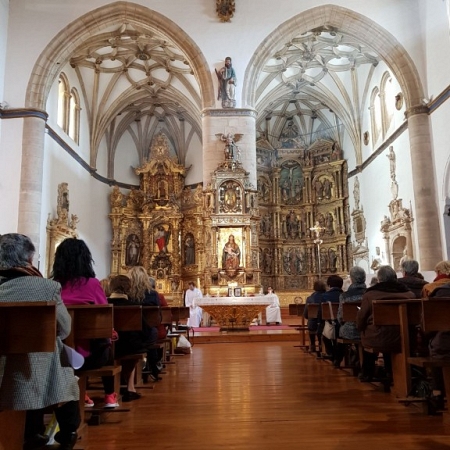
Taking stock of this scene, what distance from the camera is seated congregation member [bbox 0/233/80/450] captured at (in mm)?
2714

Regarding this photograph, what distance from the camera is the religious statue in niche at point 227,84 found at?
15734 millimetres

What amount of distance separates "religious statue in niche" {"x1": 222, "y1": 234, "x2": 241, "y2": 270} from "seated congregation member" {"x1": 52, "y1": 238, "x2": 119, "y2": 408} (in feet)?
36.9

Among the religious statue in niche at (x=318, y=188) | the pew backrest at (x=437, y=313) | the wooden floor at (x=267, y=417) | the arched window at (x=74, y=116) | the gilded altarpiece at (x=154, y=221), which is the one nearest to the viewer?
the wooden floor at (x=267, y=417)

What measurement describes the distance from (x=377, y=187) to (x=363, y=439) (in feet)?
58.4

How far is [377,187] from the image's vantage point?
2014 centimetres

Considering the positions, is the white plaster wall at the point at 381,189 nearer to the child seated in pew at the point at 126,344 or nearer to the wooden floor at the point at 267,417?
the wooden floor at the point at 267,417

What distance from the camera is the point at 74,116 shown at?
2017 centimetres

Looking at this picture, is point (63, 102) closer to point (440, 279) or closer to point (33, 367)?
point (440, 279)

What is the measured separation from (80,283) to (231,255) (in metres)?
11.4

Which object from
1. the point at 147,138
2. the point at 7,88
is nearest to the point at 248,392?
the point at 7,88

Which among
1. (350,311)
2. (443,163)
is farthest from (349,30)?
(350,311)

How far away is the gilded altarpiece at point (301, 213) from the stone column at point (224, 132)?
905 centimetres

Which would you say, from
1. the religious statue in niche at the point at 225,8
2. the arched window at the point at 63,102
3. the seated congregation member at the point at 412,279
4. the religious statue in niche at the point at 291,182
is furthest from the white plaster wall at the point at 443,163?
the arched window at the point at 63,102

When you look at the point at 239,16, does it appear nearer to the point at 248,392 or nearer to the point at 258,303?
the point at 258,303
